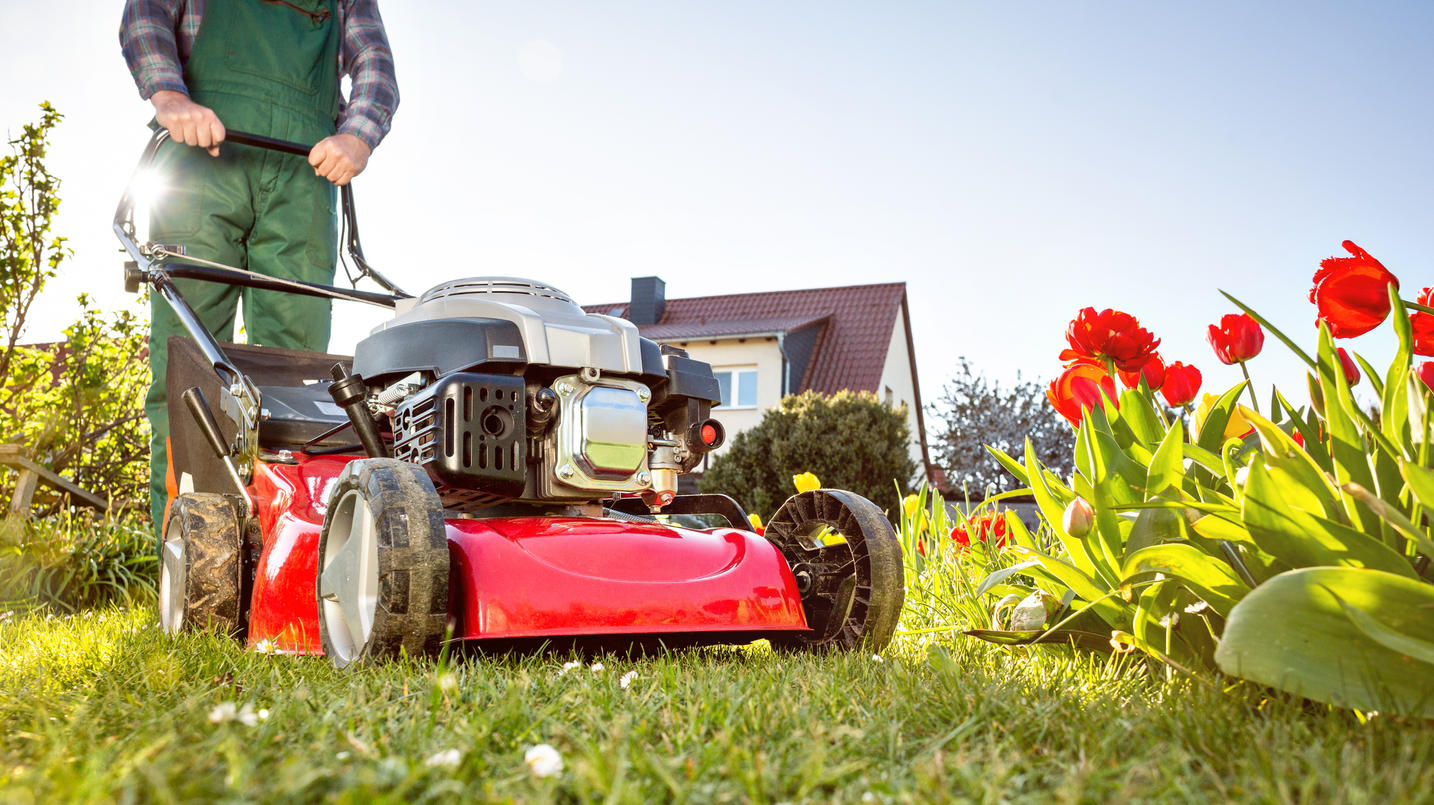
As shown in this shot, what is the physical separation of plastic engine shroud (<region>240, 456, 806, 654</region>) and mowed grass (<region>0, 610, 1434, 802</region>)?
12cm

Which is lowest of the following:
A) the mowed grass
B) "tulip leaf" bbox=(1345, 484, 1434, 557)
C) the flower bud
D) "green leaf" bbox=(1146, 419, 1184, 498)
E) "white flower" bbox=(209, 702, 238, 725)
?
the mowed grass

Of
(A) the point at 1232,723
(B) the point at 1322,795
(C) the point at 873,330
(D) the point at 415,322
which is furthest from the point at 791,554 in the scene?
(C) the point at 873,330

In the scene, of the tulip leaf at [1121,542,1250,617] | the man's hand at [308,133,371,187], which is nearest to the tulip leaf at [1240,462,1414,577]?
the tulip leaf at [1121,542,1250,617]

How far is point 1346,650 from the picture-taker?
A: 1.30 m

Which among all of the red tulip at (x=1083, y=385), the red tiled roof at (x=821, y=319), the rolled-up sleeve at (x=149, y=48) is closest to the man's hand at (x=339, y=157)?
the rolled-up sleeve at (x=149, y=48)

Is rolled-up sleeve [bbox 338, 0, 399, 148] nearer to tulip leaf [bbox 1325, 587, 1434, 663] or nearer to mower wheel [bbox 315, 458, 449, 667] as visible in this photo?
mower wheel [bbox 315, 458, 449, 667]

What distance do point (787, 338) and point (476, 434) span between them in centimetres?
1663

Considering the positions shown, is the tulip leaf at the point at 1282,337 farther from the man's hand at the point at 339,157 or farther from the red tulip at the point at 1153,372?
the man's hand at the point at 339,157

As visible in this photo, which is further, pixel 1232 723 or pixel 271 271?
pixel 271 271

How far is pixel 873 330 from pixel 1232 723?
1918cm

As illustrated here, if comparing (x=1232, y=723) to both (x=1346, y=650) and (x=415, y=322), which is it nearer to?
(x=1346, y=650)

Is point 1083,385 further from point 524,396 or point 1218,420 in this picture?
point 524,396

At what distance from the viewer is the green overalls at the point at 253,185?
11.1 feet

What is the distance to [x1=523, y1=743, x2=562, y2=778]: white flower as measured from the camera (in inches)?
42.5
